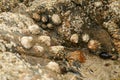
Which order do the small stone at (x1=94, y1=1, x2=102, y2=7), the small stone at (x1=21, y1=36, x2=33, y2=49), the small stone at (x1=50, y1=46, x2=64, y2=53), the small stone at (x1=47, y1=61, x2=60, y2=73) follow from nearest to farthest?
1. the small stone at (x1=47, y1=61, x2=60, y2=73)
2. the small stone at (x1=21, y1=36, x2=33, y2=49)
3. the small stone at (x1=50, y1=46, x2=64, y2=53)
4. the small stone at (x1=94, y1=1, x2=102, y2=7)

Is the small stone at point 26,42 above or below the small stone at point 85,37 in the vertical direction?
above

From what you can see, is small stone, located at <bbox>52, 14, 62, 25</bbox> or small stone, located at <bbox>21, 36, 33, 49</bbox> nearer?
small stone, located at <bbox>21, 36, 33, 49</bbox>

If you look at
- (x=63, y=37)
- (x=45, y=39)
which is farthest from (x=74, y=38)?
(x=45, y=39)

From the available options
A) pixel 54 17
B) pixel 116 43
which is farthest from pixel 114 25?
pixel 54 17

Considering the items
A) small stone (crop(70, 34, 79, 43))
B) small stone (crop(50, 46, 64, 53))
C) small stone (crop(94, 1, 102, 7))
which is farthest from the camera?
small stone (crop(94, 1, 102, 7))

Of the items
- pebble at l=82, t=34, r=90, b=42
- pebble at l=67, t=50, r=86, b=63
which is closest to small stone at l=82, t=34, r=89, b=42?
pebble at l=82, t=34, r=90, b=42

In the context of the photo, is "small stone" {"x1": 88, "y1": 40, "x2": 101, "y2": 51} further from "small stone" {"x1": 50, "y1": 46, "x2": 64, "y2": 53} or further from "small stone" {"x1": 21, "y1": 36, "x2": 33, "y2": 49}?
"small stone" {"x1": 21, "y1": 36, "x2": 33, "y2": 49}

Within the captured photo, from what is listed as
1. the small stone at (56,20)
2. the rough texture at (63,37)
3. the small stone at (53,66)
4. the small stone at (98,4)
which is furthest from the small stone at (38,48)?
the small stone at (98,4)

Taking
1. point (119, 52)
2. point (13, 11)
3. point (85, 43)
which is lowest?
point (119, 52)

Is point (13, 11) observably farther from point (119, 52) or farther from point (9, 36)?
point (119, 52)

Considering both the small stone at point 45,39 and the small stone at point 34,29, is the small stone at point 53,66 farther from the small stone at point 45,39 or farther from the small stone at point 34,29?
the small stone at point 34,29

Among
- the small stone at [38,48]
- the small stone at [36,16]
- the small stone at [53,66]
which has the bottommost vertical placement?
the small stone at [53,66]
